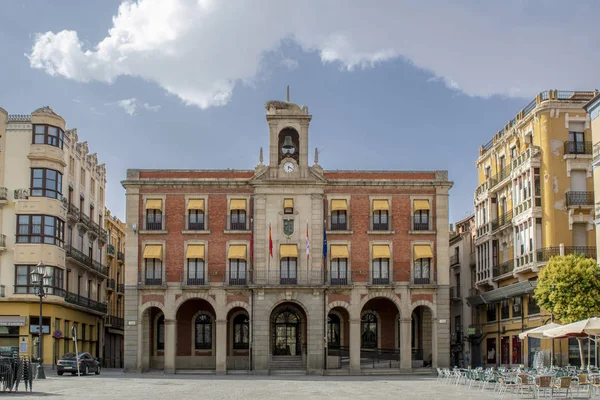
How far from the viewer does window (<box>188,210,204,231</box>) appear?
61.1 m

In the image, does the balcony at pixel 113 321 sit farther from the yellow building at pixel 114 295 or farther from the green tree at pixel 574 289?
the green tree at pixel 574 289

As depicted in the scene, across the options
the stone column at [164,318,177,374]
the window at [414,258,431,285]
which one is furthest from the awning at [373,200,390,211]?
the stone column at [164,318,177,374]

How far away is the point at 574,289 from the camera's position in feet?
160

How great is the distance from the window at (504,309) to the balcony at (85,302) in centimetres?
3308

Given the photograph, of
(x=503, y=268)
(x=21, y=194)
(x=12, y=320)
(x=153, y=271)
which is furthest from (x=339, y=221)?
(x=12, y=320)

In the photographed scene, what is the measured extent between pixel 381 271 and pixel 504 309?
1120 cm

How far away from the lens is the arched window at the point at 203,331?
62969mm

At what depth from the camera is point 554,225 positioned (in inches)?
2227

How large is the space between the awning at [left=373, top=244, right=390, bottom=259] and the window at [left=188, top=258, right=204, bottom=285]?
1207 centimetres

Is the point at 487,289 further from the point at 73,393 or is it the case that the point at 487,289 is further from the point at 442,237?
the point at 73,393

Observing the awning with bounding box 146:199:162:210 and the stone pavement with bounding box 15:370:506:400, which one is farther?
the awning with bounding box 146:199:162:210

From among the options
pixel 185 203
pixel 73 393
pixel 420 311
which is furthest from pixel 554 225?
pixel 73 393

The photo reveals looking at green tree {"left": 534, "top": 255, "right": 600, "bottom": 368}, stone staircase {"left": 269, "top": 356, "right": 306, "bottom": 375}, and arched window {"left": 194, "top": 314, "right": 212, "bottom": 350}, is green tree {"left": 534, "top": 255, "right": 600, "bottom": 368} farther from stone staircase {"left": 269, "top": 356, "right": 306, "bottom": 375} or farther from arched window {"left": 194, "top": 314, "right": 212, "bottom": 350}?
arched window {"left": 194, "top": 314, "right": 212, "bottom": 350}

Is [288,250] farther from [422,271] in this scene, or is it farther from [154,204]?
[154,204]
